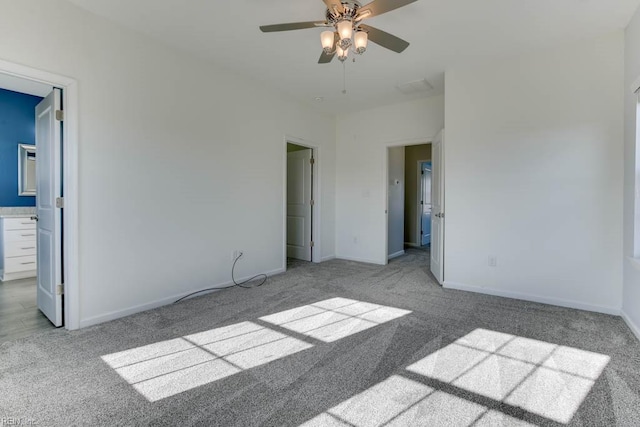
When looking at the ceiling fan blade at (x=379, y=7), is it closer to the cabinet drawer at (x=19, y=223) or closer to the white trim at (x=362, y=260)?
the white trim at (x=362, y=260)

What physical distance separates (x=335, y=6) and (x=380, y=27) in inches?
38.4

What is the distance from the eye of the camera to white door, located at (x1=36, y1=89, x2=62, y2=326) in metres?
2.51

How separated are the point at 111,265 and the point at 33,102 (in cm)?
356

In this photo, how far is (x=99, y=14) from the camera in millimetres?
2600

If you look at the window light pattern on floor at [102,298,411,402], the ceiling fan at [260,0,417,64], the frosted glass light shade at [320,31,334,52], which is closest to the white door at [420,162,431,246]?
the window light pattern on floor at [102,298,411,402]

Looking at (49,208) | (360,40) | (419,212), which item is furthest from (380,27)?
(419,212)

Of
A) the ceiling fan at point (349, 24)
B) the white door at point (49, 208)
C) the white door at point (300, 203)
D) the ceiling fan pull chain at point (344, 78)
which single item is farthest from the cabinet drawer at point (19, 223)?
the ceiling fan pull chain at point (344, 78)

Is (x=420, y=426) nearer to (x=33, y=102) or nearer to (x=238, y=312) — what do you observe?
(x=238, y=312)

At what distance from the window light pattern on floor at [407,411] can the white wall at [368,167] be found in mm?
3514

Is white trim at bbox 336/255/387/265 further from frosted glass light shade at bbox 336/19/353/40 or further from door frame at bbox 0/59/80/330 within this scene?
door frame at bbox 0/59/80/330

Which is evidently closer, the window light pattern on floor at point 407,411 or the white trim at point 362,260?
the window light pattern on floor at point 407,411

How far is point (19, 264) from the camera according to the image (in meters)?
4.15

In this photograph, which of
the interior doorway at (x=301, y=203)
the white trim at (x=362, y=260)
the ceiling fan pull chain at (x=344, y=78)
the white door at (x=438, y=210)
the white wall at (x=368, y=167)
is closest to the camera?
the ceiling fan pull chain at (x=344, y=78)

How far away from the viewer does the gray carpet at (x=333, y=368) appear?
61.4 inches
